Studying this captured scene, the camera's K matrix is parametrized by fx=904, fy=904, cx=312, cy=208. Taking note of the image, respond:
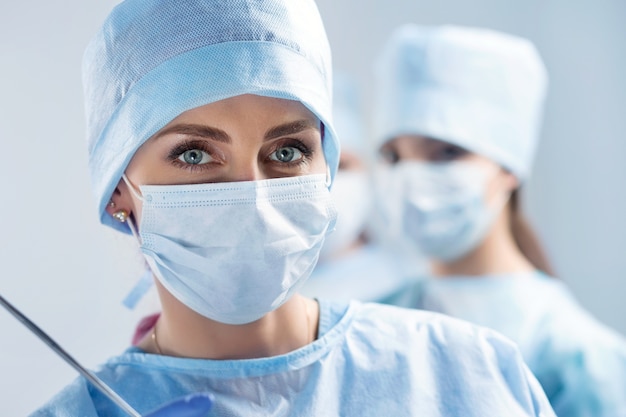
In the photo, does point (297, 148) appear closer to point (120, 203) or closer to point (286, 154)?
point (286, 154)

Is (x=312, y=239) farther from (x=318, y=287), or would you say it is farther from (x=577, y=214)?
(x=577, y=214)

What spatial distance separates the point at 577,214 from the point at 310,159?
2.32 m

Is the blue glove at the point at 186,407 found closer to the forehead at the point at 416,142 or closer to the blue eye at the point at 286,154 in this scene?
the blue eye at the point at 286,154

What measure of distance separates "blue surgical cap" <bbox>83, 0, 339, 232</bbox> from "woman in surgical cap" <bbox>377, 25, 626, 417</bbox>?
124 cm

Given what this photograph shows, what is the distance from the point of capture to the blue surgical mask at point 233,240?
4.25 ft

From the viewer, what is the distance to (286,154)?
1395 millimetres

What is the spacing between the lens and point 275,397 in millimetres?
1400

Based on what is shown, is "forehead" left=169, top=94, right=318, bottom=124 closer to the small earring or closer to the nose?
the nose

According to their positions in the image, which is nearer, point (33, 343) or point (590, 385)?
point (33, 343)

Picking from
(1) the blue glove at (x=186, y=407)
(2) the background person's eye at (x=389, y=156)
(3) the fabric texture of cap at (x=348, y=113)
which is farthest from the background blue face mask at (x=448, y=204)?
(1) the blue glove at (x=186, y=407)

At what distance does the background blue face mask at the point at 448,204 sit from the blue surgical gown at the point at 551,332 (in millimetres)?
133

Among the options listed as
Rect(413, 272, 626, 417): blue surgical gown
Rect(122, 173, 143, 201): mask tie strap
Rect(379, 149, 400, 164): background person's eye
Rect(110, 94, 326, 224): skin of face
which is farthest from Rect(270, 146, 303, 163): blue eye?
Rect(379, 149, 400, 164): background person's eye

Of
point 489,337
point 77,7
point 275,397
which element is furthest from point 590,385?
point 77,7

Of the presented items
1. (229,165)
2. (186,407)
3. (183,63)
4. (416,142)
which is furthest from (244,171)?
(416,142)
